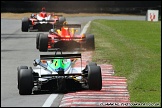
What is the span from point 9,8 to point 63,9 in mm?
5367

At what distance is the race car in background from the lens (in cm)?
1315

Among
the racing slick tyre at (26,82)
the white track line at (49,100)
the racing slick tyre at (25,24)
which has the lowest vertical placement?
the white track line at (49,100)

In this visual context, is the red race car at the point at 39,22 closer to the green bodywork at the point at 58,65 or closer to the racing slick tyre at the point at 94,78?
the green bodywork at the point at 58,65

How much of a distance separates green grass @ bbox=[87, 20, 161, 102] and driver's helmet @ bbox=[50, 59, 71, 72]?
4.90ft

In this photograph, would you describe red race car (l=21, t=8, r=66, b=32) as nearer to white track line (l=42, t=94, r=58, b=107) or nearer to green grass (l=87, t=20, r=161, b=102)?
green grass (l=87, t=20, r=161, b=102)

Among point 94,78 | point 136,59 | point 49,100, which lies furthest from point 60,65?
point 136,59

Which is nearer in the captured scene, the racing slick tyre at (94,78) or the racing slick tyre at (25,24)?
the racing slick tyre at (94,78)

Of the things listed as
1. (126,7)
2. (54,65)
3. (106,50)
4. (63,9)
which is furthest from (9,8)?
(54,65)

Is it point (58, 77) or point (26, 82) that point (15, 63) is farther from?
point (26, 82)

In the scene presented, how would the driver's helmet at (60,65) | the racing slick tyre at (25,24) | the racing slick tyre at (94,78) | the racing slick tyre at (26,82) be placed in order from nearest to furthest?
1. the racing slick tyre at (26,82)
2. the racing slick tyre at (94,78)
3. the driver's helmet at (60,65)
4. the racing slick tyre at (25,24)

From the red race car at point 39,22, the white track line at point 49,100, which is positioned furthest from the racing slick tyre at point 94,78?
the red race car at point 39,22

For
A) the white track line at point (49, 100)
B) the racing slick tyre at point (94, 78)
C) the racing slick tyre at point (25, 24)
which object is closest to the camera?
the white track line at point (49, 100)

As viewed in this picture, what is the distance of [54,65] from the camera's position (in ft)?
47.4

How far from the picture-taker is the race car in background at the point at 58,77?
13.1 metres
